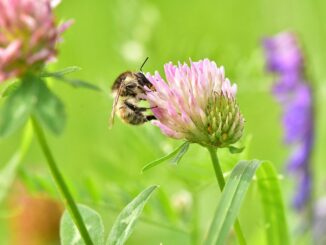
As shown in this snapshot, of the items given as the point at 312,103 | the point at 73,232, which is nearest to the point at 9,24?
the point at 73,232

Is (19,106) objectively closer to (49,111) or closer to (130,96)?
(49,111)

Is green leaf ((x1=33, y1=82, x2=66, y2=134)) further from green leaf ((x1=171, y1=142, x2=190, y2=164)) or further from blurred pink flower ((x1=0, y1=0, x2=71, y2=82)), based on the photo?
green leaf ((x1=171, y1=142, x2=190, y2=164))

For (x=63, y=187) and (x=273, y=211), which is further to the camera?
(x=273, y=211)

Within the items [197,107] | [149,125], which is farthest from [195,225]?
[197,107]

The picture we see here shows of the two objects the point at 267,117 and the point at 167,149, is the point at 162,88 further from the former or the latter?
the point at 267,117

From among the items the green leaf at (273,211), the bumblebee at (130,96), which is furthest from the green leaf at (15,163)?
the green leaf at (273,211)

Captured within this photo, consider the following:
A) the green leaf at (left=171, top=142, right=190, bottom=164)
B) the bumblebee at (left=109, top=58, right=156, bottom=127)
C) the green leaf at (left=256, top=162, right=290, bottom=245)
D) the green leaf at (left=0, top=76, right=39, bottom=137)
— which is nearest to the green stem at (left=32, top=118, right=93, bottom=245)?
the green leaf at (left=0, top=76, right=39, bottom=137)

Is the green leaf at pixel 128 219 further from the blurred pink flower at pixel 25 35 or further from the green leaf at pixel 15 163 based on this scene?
the green leaf at pixel 15 163
